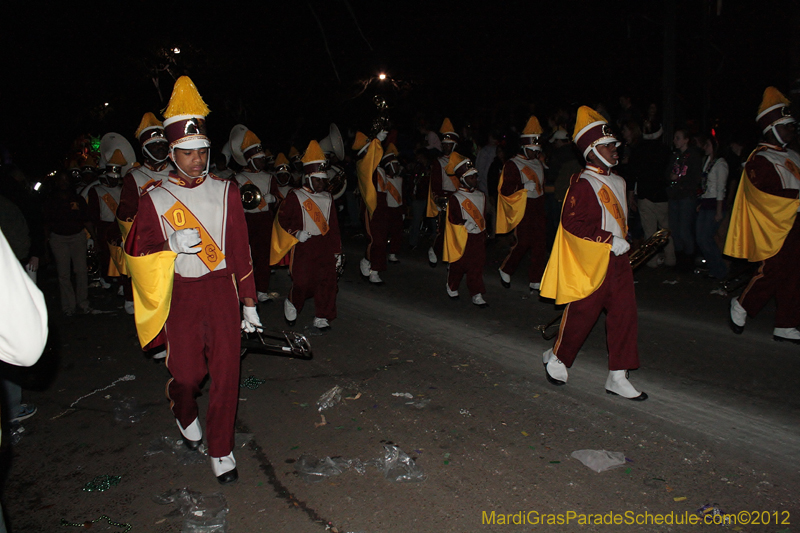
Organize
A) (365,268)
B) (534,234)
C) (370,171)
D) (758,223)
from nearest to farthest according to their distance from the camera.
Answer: (758,223) → (534,234) → (370,171) → (365,268)

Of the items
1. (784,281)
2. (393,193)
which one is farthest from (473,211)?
(784,281)

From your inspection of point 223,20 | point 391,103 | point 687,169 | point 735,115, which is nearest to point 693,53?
point 735,115

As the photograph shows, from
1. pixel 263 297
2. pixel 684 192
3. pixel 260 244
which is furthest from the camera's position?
pixel 684 192

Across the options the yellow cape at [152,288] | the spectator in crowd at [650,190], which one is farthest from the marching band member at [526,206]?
the yellow cape at [152,288]

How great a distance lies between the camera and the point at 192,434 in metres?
4.46

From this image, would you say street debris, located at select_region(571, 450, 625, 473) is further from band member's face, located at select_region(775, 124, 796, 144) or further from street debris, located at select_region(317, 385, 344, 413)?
band member's face, located at select_region(775, 124, 796, 144)

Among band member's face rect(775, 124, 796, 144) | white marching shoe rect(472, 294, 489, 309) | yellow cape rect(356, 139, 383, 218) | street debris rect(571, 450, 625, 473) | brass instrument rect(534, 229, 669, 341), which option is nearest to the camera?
street debris rect(571, 450, 625, 473)

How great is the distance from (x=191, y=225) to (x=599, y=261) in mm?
3247

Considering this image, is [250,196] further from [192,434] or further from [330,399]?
[192,434]

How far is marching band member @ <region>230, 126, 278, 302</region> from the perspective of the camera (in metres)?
9.57

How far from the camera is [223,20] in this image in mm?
16938

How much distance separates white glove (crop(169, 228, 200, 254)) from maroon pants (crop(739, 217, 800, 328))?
5.74 m

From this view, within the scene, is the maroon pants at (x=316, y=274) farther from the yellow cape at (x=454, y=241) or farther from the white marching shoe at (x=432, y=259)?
the white marching shoe at (x=432, y=259)

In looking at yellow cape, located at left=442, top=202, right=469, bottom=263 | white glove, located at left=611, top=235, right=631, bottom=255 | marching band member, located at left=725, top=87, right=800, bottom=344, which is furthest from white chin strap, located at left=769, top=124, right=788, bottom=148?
yellow cape, located at left=442, top=202, right=469, bottom=263
